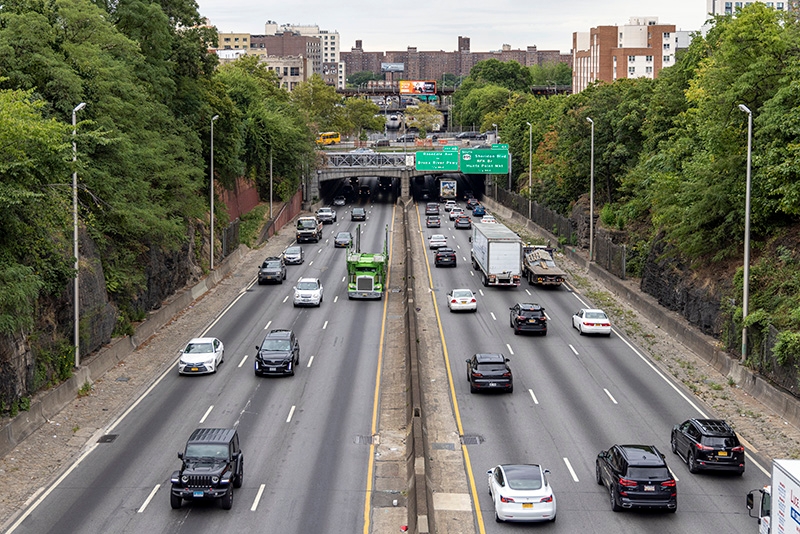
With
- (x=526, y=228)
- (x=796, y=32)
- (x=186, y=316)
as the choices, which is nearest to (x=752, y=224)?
(x=796, y=32)

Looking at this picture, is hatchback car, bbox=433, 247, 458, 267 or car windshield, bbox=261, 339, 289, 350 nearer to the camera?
car windshield, bbox=261, 339, 289, 350

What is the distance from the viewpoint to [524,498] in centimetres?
2497

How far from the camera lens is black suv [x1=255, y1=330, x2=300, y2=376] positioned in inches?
1617

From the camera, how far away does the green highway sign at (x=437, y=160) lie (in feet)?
386

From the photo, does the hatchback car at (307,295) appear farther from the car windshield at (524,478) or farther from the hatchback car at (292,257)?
the car windshield at (524,478)

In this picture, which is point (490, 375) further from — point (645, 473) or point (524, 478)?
point (524, 478)

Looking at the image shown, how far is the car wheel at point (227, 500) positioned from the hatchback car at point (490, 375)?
46.4 feet

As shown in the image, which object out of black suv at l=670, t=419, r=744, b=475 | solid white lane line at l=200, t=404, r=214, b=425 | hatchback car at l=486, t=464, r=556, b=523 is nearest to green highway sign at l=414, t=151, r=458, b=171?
solid white lane line at l=200, t=404, r=214, b=425

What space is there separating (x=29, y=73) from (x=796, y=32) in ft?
113

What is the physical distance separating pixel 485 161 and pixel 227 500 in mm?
92702

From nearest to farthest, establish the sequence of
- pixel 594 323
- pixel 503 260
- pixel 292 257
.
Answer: pixel 594 323, pixel 503 260, pixel 292 257

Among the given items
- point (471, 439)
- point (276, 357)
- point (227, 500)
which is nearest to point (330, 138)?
point (276, 357)

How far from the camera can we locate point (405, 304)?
2196 inches

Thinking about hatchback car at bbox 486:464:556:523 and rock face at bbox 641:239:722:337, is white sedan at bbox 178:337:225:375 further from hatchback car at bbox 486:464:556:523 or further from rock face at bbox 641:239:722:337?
rock face at bbox 641:239:722:337
